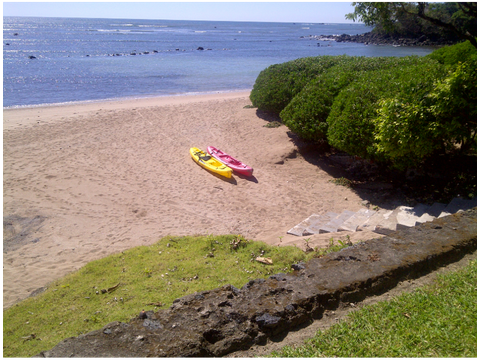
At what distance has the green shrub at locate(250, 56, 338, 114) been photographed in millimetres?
15016

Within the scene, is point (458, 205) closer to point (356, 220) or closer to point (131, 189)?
point (356, 220)

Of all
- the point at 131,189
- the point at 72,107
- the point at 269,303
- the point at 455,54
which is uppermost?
the point at 455,54

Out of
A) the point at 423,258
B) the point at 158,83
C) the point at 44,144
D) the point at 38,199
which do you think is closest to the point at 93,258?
the point at 38,199

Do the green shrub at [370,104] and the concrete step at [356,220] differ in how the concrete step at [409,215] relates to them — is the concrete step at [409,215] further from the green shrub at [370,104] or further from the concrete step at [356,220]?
the green shrub at [370,104]

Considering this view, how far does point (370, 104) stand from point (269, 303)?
7099 mm

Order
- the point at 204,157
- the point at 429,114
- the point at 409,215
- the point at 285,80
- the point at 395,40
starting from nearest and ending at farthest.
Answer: the point at 409,215 < the point at 429,114 < the point at 204,157 < the point at 285,80 < the point at 395,40

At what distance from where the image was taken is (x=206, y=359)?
341 cm

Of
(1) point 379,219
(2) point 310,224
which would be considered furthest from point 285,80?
(1) point 379,219

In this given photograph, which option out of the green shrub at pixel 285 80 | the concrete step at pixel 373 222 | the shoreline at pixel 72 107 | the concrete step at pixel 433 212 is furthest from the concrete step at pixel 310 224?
the shoreline at pixel 72 107

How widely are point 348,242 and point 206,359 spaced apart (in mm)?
3901

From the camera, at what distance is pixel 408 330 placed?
363 centimetres

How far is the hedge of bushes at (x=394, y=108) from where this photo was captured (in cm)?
787

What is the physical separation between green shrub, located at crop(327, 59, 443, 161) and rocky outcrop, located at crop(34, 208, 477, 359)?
391 cm

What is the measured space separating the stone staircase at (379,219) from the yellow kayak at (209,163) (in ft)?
12.7
